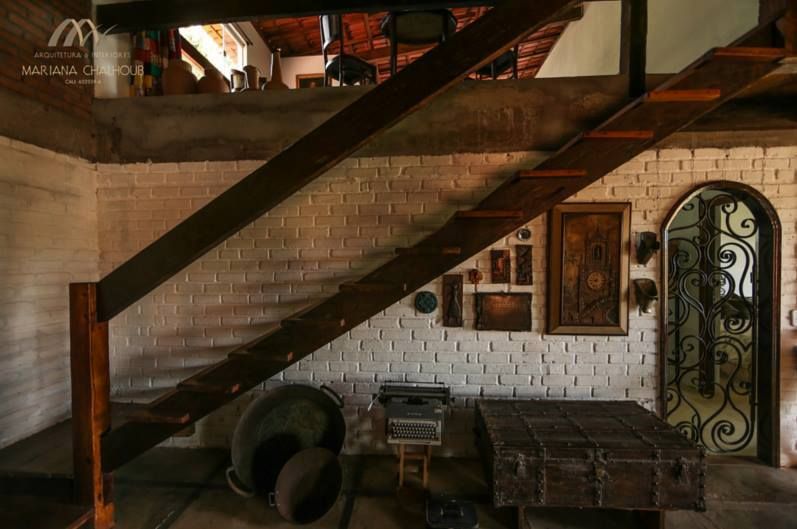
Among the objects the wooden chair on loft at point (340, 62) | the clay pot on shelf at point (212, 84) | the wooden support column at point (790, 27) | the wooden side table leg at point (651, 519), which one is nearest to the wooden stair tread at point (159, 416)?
the clay pot on shelf at point (212, 84)

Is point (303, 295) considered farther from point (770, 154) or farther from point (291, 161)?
point (770, 154)

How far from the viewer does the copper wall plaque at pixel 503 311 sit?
8.71 ft

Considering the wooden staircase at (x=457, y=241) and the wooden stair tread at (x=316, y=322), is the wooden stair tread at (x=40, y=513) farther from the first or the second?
the wooden stair tread at (x=316, y=322)

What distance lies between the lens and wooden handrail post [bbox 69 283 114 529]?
1912 millimetres

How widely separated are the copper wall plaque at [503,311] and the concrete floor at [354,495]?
42.5 inches

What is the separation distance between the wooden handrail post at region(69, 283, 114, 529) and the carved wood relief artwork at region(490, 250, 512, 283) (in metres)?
2.57

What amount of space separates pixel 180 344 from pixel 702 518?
12.6ft

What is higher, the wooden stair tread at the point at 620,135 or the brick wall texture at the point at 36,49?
the brick wall texture at the point at 36,49

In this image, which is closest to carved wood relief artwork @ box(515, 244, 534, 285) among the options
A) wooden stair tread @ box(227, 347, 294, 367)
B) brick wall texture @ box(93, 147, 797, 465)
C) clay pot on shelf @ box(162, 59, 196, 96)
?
brick wall texture @ box(93, 147, 797, 465)

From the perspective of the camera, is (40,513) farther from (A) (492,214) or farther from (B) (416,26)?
(B) (416,26)

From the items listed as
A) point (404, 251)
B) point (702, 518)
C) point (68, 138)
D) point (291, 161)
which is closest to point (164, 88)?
point (68, 138)

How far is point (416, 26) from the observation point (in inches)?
119

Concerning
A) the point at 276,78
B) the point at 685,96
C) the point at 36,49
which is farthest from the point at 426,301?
the point at 36,49

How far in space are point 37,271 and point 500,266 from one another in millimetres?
3333
